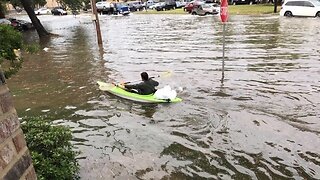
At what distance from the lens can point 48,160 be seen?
529cm

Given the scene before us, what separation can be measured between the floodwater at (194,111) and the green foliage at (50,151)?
829 mm

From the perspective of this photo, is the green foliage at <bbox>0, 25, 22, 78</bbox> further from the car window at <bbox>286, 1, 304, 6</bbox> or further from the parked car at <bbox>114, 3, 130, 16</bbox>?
the parked car at <bbox>114, 3, 130, 16</bbox>

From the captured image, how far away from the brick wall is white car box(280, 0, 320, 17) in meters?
33.6

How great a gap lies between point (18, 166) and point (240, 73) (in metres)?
11.7

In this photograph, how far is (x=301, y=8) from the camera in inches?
1289

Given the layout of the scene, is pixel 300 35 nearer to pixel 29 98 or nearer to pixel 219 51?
pixel 219 51

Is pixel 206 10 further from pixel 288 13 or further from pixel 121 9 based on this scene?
pixel 121 9

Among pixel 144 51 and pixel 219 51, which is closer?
pixel 219 51

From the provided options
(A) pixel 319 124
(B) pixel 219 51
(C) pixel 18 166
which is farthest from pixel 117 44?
(C) pixel 18 166

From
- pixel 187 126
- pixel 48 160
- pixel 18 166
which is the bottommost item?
pixel 187 126

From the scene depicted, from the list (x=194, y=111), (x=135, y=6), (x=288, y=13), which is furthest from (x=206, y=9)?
(x=194, y=111)

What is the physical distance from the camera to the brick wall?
235 centimetres

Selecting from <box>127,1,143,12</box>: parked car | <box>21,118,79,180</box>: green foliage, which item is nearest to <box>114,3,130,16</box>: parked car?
<box>127,1,143,12</box>: parked car

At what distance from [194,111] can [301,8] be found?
27.4m
